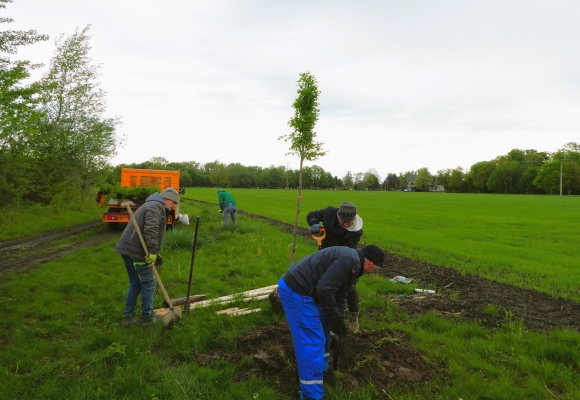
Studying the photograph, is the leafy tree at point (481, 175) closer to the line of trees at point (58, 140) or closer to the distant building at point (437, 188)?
the distant building at point (437, 188)

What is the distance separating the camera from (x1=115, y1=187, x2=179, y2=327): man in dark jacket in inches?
204

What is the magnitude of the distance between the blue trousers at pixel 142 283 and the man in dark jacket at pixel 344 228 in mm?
2480

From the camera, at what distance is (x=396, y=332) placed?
4.95m

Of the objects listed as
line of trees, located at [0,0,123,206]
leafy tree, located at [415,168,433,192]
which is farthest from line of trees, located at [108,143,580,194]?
line of trees, located at [0,0,123,206]

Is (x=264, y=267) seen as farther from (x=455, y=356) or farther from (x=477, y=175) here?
(x=477, y=175)

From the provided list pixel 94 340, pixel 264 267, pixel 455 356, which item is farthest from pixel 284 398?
pixel 264 267

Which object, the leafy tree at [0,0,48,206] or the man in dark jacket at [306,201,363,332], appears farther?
the leafy tree at [0,0,48,206]

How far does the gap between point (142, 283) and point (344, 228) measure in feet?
10.2

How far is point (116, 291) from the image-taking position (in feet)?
22.2

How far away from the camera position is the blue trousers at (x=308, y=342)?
3447mm

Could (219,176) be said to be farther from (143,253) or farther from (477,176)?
(143,253)

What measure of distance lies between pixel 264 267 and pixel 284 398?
5213 millimetres

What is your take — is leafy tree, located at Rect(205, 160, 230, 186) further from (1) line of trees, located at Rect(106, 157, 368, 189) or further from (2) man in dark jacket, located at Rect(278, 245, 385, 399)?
(2) man in dark jacket, located at Rect(278, 245, 385, 399)

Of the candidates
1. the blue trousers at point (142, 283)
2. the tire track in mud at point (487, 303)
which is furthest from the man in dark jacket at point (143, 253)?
the tire track in mud at point (487, 303)
